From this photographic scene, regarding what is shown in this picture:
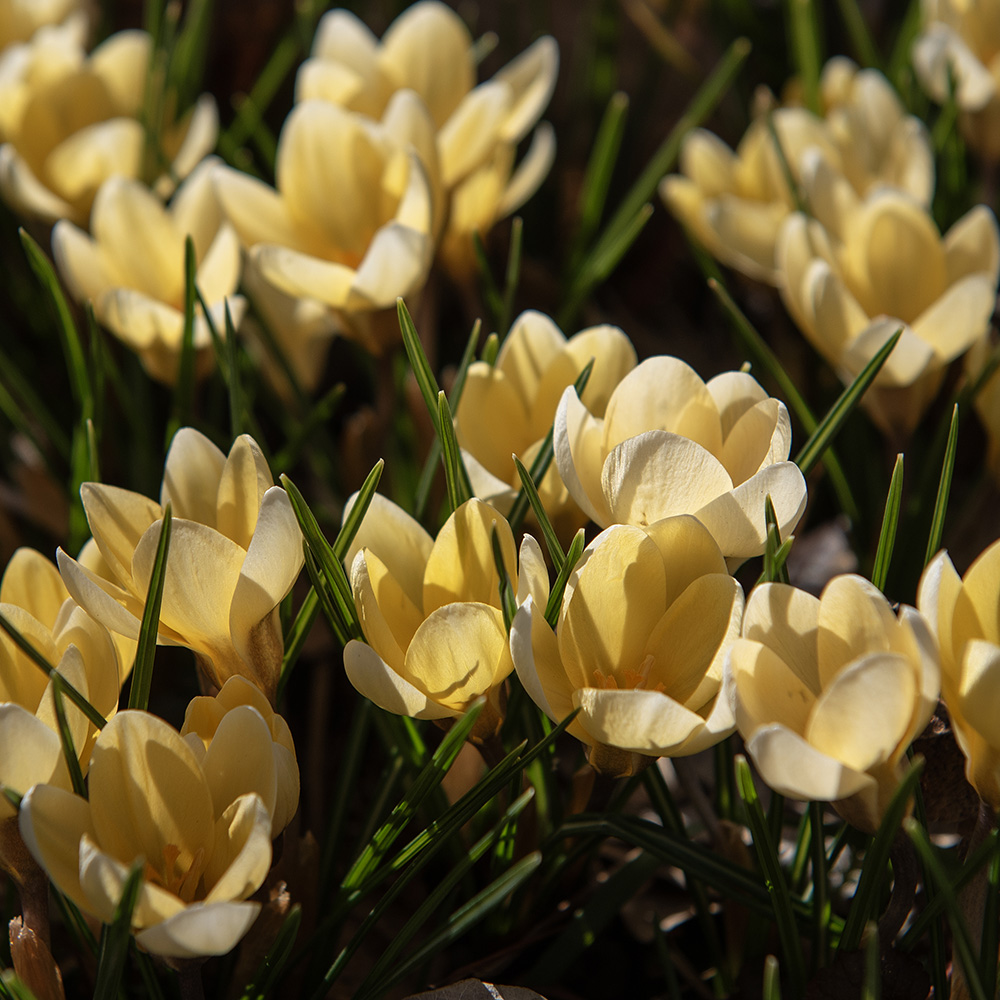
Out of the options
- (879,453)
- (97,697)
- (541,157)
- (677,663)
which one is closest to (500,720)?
(677,663)

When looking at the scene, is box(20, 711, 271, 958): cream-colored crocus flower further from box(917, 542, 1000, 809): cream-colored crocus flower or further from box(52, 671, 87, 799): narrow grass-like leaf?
box(917, 542, 1000, 809): cream-colored crocus flower

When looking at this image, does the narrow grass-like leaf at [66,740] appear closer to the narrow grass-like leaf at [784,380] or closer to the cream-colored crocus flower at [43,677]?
the cream-colored crocus flower at [43,677]

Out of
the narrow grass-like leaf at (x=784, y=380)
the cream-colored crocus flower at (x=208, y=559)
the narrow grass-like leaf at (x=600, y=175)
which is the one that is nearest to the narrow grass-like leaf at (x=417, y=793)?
the cream-colored crocus flower at (x=208, y=559)

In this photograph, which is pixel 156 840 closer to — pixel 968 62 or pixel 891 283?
pixel 891 283

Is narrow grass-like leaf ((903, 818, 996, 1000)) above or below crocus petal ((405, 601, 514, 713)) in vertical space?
below

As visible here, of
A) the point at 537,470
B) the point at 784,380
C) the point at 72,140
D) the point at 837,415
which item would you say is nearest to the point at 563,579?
the point at 537,470

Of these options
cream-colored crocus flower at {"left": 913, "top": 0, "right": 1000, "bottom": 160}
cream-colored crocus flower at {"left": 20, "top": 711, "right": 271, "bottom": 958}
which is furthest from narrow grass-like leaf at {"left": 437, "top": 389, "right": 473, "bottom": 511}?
cream-colored crocus flower at {"left": 913, "top": 0, "right": 1000, "bottom": 160}
